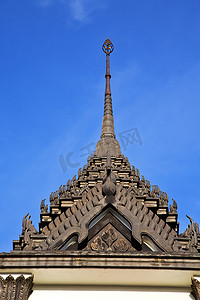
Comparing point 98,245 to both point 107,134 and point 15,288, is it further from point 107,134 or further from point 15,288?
point 107,134

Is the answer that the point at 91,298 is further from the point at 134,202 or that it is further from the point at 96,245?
the point at 134,202

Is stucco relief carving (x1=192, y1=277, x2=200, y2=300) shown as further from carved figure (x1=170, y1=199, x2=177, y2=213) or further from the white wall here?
carved figure (x1=170, y1=199, x2=177, y2=213)

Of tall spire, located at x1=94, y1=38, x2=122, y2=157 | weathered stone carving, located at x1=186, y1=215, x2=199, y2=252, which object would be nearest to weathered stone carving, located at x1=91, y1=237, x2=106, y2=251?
weathered stone carving, located at x1=186, y1=215, x2=199, y2=252

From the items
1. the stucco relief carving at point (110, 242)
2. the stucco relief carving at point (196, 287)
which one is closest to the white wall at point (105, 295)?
the stucco relief carving at point (196, 287)

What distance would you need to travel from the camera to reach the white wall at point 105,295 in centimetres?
1294

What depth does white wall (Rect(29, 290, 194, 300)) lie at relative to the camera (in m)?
12.9

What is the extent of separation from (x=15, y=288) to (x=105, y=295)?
201 cm

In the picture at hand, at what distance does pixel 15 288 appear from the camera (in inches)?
499

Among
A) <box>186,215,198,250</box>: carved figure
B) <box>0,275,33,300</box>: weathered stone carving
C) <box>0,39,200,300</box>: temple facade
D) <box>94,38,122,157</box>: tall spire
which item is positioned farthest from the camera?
<box>94,38,122,157</box>: tall spire

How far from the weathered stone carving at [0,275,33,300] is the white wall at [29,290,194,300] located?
0.32 metres

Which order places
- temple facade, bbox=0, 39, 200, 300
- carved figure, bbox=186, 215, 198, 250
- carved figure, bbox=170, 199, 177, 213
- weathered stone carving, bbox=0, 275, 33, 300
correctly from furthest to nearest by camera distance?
carved figure, bbox=170, 199, 177, 213 → carved figure, bbox=186, 215, 198, 250 → temple facade, bbox=0, 39, 200, 300 → weathered stone carving, bbox=0, 275, 33, 300

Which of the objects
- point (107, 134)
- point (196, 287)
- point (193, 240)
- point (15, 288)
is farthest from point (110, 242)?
point (107, 134)

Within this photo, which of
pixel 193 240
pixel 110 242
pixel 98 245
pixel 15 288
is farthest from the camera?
pixel 193 240

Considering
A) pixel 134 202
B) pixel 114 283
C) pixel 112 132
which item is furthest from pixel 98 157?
pixel 114 283
